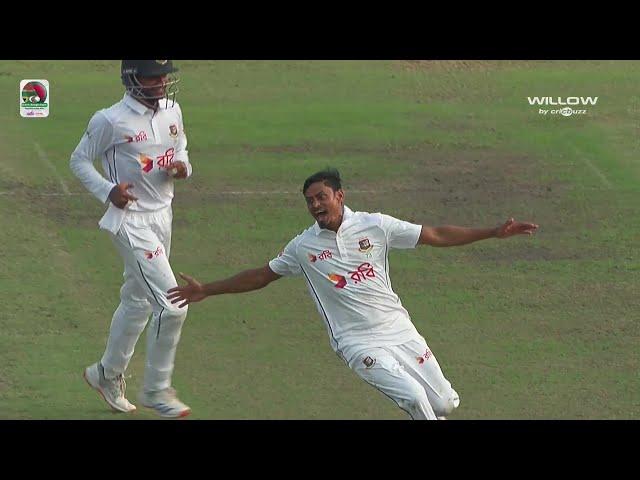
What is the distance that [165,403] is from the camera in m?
13.7

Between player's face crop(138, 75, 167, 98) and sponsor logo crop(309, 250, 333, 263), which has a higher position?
player's face crop(138, 75, 167, 98)

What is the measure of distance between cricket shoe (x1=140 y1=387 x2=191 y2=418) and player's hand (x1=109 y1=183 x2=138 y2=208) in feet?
5.04

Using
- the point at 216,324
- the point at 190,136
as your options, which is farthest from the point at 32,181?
Answer: the point at 216,324

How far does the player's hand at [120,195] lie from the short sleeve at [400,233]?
1992 mm

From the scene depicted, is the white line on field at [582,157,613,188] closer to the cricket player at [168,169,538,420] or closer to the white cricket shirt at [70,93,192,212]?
the cricket player at [168,169,538,420]

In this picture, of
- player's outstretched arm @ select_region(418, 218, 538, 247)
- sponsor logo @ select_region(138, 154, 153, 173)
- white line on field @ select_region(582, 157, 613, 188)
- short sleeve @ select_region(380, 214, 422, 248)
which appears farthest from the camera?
white line on field @ select_region(582, 157, 613, 188)

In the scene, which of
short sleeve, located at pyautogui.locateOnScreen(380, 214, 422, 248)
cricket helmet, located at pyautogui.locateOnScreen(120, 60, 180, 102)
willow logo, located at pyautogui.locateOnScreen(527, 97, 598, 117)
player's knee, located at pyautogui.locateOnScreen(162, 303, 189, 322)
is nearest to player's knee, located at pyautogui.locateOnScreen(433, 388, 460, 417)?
short sleeve, located at pyautogui.locateOnScreen(380, 214, 422, 248)

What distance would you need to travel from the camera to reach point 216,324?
15.4 metres

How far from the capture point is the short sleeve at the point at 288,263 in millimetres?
12891

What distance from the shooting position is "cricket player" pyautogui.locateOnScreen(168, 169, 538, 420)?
12.6 meters

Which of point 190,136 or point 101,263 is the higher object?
point 190,136

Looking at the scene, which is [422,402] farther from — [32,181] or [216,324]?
[32,181]

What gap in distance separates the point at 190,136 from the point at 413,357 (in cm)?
726

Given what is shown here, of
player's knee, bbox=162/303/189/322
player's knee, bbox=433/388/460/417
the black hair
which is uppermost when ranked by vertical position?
the black hair
